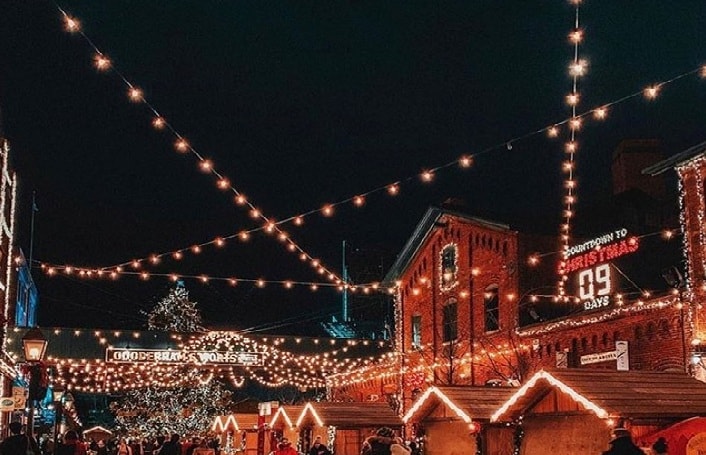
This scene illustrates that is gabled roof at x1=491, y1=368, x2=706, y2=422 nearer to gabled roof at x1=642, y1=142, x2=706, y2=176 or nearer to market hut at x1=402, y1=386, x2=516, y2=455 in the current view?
market hut at x1=402, y1=386, x2=516, y2=455

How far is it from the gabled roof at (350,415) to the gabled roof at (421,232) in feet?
25.6

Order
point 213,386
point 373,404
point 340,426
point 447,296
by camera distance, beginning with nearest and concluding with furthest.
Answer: point 340,426 → point 373,404 → point 447,296 → point 213,386

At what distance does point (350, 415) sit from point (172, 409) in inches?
1252

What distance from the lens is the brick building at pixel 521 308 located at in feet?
65.0

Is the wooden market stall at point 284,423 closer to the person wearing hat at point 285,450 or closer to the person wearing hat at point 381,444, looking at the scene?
the person wearing hat at point 285,450

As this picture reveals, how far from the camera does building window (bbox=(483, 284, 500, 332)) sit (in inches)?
1141

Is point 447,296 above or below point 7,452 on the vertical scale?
above

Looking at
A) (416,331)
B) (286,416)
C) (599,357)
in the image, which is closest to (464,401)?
(599,357)

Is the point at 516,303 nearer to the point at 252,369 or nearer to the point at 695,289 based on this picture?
the point at 695,289

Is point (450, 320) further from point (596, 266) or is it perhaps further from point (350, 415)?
point (350, 415)

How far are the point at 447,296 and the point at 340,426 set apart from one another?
1047 cm

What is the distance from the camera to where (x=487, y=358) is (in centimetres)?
2894

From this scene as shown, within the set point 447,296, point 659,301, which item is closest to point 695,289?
point 659,301

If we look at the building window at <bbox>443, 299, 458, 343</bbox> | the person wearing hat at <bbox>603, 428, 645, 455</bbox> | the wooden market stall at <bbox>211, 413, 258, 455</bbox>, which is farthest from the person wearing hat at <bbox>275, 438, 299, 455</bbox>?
the wooden market stall at <bbox>211, 413, 258, 455</bbox>
